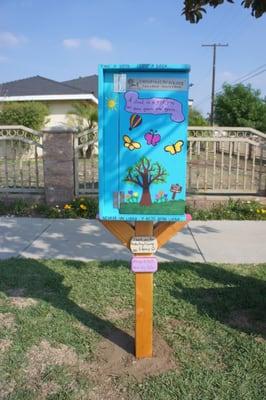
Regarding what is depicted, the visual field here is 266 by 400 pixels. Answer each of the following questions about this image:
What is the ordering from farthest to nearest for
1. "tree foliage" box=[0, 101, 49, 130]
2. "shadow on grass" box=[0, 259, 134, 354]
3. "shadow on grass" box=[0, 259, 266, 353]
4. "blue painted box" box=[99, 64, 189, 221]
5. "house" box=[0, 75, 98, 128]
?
"house" box=[0, 75, 98, 128], "tree foliage" box=[0, 101, 49, 130], "shadow on grass" box=[0, 259, 266, 353], "shadow on grass" box=[0, 259, 134, 354], "blue painted box" box=[99, 64, 189, 221]

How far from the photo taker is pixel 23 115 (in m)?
17.1

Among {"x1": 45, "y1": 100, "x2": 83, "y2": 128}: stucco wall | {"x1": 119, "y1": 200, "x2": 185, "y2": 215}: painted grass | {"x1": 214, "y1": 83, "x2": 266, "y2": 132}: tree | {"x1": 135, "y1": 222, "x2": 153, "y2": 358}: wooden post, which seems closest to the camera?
{"x1": 119, "y1": 200, "x2": 185, "y2": 215}: painted grass

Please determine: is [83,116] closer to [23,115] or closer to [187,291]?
[23,115]

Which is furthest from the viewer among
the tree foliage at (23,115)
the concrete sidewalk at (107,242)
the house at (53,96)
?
the house at (53,96)

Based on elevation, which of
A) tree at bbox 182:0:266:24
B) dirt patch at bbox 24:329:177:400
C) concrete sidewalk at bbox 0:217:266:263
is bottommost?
dirt patch at bbox 24:329:177:400

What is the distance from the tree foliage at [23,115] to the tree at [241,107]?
12.6 metres

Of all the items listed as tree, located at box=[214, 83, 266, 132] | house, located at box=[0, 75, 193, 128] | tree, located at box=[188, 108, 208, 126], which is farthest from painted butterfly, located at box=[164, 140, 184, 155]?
tree, located at box=[214, 83, 266, 132]

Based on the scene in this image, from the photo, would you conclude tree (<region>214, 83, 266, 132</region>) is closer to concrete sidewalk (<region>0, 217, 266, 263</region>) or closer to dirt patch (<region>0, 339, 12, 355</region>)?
concrete sidewalk (<region>0, 217, 266, 263</region>)

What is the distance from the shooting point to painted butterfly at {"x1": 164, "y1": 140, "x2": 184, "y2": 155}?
8.43ft

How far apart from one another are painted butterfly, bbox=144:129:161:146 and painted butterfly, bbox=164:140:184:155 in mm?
72

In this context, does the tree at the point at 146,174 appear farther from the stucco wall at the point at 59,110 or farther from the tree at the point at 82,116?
the stucco wall at the point at 59,110

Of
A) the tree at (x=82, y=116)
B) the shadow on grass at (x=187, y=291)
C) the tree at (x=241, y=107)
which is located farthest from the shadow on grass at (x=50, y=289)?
the tree at (x=241, y=107)

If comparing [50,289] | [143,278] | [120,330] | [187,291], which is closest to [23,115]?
[50,289]

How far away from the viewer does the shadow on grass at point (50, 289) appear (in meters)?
3.31
